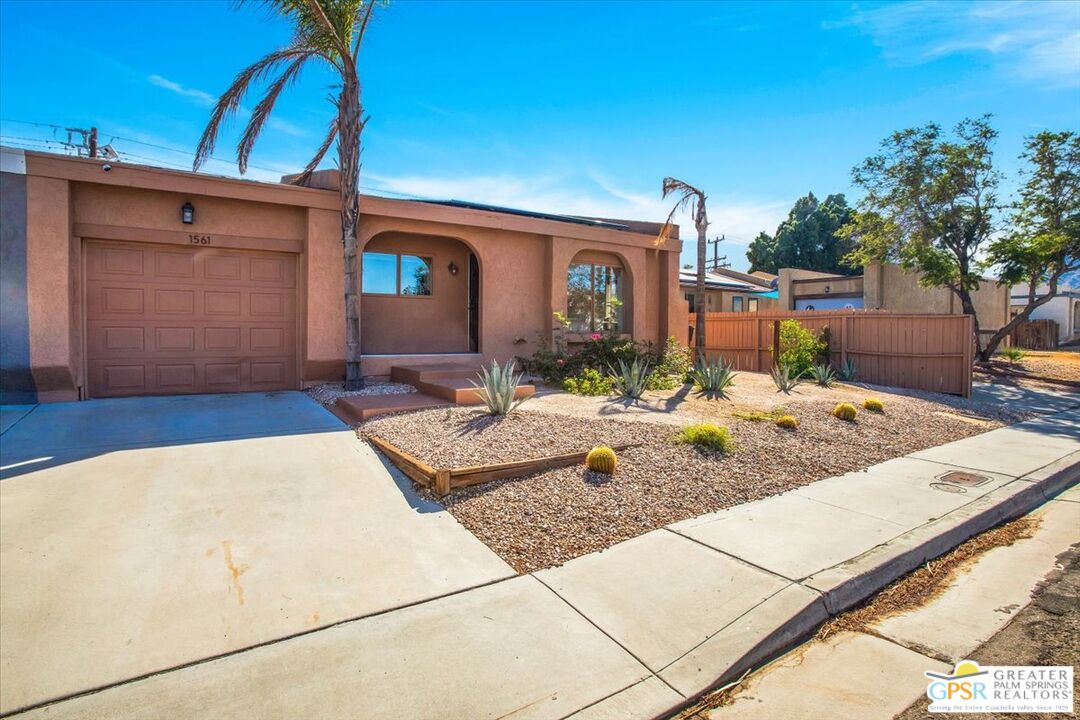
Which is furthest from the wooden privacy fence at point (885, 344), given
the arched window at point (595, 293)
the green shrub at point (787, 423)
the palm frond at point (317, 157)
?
the palm frond at point (317, 157)

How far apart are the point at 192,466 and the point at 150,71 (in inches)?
432

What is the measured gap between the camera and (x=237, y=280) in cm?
984

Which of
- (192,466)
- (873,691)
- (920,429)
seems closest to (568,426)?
(192,466)

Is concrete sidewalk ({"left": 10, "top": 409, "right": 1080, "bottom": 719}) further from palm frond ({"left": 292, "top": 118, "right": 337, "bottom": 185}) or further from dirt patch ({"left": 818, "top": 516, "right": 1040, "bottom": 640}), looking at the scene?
palm frond ({"left": 292, "top": 118, "right": 337, "bottom": 185})

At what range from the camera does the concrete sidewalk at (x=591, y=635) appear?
2502 mm

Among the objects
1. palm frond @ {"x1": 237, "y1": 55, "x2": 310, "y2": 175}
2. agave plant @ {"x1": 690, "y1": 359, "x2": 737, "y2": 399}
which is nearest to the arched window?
agave plant @ {"x1": 690, "y1": 359, "x2": 737, "y2": 399}

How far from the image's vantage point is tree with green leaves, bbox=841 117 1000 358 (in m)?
17.4

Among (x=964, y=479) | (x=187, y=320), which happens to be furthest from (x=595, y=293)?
(x=964, y=479)

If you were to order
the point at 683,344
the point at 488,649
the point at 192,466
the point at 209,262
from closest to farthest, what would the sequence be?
1. the point at 488,649
2. the point at 192,466
3. the point at 209,262
4. the point at 683,344

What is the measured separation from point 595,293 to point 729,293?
49.1 feet

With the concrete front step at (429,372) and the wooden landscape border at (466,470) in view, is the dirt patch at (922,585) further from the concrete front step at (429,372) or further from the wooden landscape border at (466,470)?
the concrete front step at (429,372)

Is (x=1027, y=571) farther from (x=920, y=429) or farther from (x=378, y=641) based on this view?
(x=920, y=429)

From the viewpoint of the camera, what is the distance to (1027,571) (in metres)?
4.09

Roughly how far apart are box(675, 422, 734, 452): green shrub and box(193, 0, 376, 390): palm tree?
5755 mm
